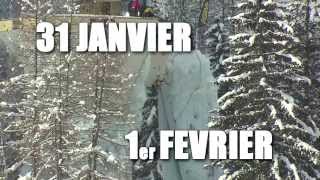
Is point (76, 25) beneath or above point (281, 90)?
above

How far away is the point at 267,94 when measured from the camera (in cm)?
1692

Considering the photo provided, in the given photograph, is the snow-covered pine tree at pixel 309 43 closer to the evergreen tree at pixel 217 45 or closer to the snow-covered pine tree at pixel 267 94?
the snow-covered pine tree at pixel 267 94

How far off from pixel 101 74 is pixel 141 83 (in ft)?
12.6

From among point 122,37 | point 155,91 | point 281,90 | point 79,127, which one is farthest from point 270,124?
point 155,91

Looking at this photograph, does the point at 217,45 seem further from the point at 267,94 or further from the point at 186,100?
the point at 267,94

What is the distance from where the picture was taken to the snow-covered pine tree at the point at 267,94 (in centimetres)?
1666

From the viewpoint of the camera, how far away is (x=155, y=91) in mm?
26141

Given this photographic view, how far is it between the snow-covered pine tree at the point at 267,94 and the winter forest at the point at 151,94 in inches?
1.0

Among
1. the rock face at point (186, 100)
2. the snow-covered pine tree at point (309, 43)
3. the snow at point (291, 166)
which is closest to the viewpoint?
the snow at point (291, 166)

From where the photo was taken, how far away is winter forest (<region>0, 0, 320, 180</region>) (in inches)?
668

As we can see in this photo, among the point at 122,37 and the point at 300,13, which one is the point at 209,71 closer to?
the point at 300,13

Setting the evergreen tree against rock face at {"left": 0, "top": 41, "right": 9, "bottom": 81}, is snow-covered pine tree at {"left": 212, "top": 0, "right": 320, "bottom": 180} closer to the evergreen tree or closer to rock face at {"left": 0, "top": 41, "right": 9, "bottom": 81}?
rock face at {"left": 0, "top": 41, "right": 9, "bottom": 81}

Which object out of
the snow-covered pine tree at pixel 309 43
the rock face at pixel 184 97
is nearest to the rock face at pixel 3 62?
the rock face at pixel 184 97

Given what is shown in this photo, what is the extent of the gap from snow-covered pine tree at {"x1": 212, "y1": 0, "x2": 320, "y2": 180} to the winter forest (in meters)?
0.03
